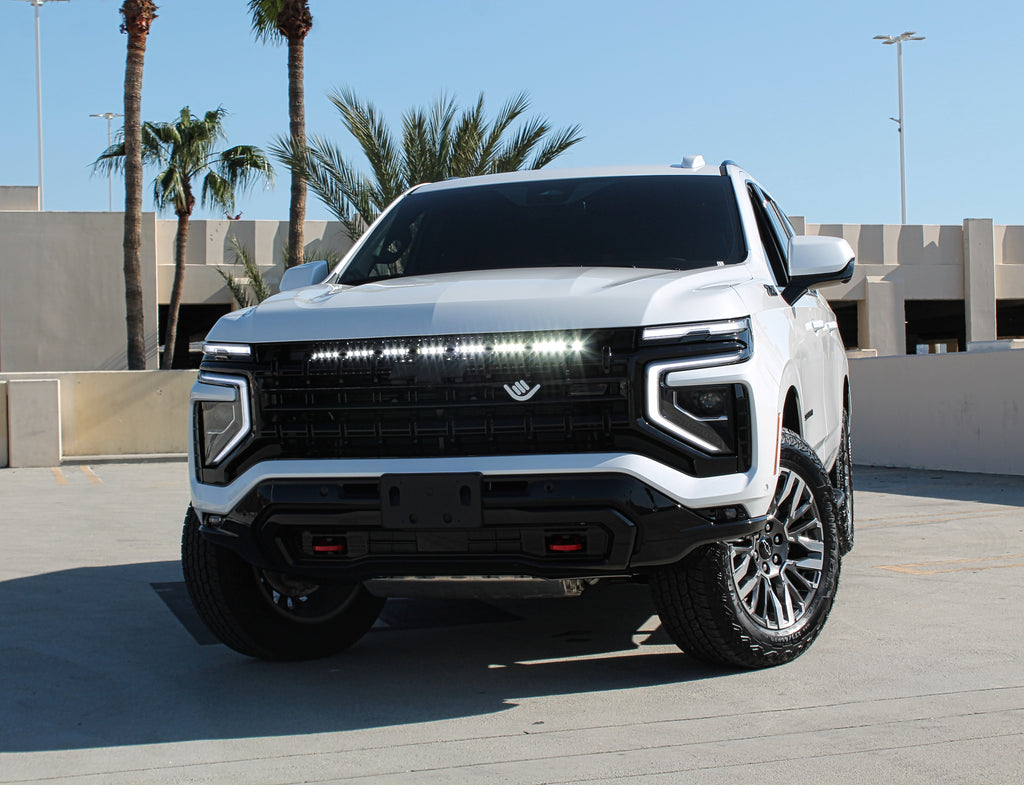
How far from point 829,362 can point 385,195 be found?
1455cm

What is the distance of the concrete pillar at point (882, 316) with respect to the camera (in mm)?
35375

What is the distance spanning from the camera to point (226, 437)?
15.3ft

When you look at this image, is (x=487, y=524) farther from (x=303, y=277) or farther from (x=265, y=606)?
(x=303, y=277)

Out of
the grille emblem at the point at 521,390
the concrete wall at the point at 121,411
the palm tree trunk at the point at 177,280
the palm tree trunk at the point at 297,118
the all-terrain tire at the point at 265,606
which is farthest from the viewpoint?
the palm tree trunk at the point at 177,280

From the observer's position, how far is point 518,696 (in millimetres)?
4730

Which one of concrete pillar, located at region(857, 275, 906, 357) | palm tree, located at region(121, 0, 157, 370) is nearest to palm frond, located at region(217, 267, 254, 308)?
palm tree, located at region(121, 0, 157, 370)

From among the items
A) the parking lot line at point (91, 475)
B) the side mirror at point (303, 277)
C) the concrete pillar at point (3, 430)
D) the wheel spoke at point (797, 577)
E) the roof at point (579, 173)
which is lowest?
the parking lot line at point (91, 475)

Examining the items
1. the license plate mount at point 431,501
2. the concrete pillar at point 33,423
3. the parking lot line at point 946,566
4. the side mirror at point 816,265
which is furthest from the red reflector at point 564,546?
the concrete pillar at point 33,423

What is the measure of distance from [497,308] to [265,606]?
176 cm

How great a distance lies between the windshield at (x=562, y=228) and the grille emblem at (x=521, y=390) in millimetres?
1284

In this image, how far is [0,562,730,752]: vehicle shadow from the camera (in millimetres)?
4484

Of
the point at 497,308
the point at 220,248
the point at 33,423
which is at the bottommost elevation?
the point at 33,423

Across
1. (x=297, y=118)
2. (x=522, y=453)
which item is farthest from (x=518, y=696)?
(x=297, y=118)

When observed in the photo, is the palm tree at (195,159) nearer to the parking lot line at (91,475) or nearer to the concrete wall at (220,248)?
the concrete wall at (220,248)
